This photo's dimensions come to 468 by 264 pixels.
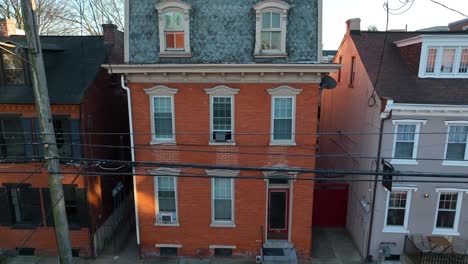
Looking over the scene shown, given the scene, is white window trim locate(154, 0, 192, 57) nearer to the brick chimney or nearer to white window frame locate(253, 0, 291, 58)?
white window frame locate(253, 0, 291, 58)

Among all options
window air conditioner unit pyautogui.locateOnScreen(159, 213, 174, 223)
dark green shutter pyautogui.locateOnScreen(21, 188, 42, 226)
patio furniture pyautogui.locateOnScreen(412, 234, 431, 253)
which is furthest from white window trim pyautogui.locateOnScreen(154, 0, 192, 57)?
patio furniture pyautogui.locateOnScreen(412, 234, 431, 253)

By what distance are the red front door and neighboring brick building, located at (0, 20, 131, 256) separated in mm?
7140

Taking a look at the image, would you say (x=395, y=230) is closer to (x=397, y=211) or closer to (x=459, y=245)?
(x=397, y=211)

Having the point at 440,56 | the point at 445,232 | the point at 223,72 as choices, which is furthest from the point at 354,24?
the point at 445,232

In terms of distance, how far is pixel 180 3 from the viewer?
10.4m

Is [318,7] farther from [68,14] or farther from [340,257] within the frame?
[68,14]

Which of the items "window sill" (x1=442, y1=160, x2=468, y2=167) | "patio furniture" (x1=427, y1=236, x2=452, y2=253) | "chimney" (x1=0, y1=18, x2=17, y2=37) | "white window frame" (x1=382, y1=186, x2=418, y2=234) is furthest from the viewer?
"chimney" (x1=0, y1=18, x2=17, y2=37)

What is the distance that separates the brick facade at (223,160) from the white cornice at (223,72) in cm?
23

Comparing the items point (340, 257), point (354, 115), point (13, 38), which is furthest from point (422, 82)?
point (13, 38)

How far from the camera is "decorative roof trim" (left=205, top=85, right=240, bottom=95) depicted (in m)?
10.7

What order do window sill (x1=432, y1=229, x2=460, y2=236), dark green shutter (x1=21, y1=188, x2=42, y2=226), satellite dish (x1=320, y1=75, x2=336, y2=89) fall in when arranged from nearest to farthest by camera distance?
1. satellite dish (x1=320, y1=75, x2=336, y2=89)
2. window sill (x1=432, y1=229, x2=460, y2=236)
3. dark green shutter (x1=21, y1=188, x2=42, y2=226)

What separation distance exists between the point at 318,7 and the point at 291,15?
977mm

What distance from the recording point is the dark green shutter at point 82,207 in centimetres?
1153

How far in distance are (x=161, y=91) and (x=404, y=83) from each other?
938 cm
